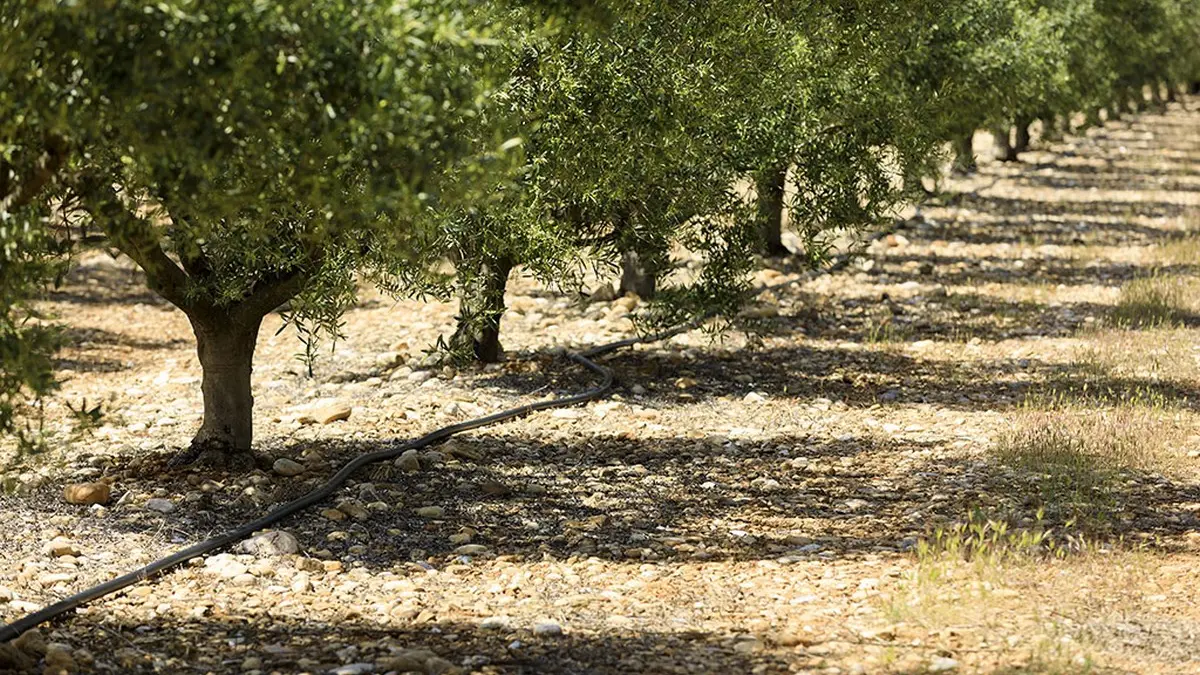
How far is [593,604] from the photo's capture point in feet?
27.1

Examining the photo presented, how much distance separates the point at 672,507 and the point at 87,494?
4.03 m

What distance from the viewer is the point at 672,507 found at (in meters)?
10.6

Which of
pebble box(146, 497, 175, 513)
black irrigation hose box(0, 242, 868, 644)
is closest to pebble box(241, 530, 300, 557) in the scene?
black irrigation hose box(0, 242, 868, 644)

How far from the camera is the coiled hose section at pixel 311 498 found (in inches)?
307

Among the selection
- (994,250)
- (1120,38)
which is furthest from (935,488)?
(1120,38)

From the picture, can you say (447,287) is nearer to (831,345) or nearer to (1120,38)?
(831,345)

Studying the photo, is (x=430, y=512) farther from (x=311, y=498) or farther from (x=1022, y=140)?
(x=1022, y=140)

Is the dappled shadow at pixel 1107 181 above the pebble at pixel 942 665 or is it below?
above

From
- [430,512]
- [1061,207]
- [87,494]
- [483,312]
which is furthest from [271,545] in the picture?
[1061,207]

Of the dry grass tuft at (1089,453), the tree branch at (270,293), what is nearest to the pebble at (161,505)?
the tree branch at (270,293)

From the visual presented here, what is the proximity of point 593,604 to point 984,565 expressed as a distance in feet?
7.29

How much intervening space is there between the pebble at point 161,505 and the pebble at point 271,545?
100 cm

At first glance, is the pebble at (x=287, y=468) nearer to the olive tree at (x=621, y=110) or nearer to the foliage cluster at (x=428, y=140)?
the foliage cluster at (x=428, y=140)

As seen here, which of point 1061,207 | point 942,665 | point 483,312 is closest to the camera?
point 942,665
